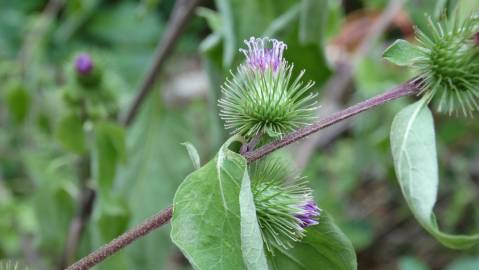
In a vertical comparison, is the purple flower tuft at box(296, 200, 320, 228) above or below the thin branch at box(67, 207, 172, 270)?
above

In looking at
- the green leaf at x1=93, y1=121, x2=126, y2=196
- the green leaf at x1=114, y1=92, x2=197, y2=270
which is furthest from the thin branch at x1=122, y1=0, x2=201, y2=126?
the green leaf at x1=93, y1=121, x2=126, y2=196

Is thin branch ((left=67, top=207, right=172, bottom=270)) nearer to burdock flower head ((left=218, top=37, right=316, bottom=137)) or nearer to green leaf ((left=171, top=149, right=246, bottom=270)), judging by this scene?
green leaf ((left=171, top=149, right=246, bottom=270))

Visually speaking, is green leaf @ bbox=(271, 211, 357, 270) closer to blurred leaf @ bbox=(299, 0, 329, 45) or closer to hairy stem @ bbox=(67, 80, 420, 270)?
hairy stem @ bbox=(67, 80, 420, 270)

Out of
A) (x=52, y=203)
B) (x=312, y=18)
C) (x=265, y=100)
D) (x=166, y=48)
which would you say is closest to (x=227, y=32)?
(x=312, y=18)

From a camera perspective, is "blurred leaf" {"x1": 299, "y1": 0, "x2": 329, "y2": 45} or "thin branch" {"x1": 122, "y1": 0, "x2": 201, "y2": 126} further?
"thin branch" {"x1": 122, "y1": 0, "x2": 201, "y2": 126}

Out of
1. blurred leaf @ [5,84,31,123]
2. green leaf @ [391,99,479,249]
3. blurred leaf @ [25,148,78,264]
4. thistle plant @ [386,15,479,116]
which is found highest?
thistle plant @ [386,15,479,116]

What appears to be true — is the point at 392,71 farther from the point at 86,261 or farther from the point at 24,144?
the point at 86,261

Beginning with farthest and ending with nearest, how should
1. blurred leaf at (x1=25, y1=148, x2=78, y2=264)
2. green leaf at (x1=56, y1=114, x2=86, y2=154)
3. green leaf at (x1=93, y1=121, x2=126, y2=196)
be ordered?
blurred leaf at (x1=25, y1=148, x2=78, y2=264) < green leaf at (x1=56, y1=114, x2=86, y2=154) < green leaf at (x1=93, y1=121, x2=126, y2=196)

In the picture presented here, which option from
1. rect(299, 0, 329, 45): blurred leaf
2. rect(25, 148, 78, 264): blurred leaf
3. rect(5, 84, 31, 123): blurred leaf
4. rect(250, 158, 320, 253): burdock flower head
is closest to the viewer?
rect(250, 158, 320, 253): burdock flower head

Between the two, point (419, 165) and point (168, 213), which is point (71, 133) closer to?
point (168, 213)
